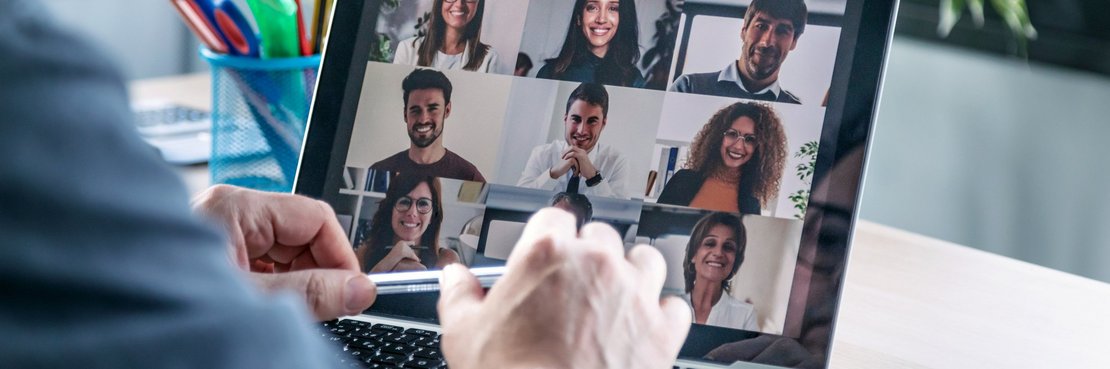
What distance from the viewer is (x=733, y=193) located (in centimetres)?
62

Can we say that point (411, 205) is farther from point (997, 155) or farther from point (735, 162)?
point (997, 155)

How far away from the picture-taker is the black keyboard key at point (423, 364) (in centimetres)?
59

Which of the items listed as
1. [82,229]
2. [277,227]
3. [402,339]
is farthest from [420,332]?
[82,229]

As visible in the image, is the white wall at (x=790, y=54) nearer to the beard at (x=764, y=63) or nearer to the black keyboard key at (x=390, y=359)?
the beard at (x=764, y=63)

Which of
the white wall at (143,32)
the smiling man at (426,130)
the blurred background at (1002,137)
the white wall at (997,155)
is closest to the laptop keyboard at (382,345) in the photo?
the smiling man at (426,130)

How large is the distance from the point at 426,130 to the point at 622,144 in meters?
0.14

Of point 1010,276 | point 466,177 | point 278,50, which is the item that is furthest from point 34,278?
point 1010,276

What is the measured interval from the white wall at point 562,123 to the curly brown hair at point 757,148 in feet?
0.11

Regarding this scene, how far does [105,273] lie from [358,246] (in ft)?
1.45

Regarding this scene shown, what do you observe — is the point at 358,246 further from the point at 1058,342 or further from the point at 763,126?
the point at 1058,342

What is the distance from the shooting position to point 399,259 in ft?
2.20

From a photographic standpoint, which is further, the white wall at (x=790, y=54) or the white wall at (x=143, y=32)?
the white wall at (x=143, y=32)

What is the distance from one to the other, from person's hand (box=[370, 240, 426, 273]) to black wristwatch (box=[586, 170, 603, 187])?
125mm

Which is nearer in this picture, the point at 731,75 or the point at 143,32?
the point at 731,75
